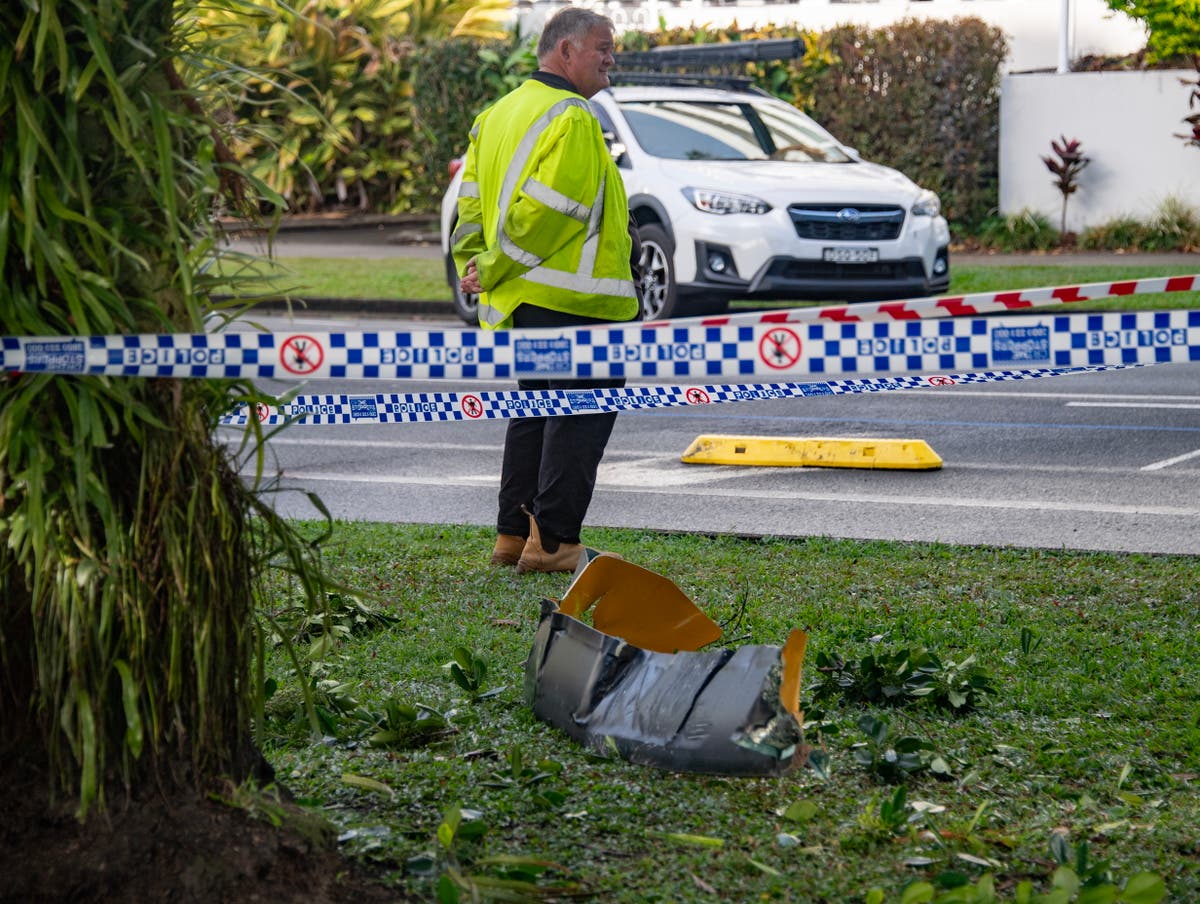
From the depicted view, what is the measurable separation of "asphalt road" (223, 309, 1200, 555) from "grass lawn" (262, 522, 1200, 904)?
1201mm

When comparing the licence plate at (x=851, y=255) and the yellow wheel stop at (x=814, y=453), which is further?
the licence plate at (x=851, y=255)

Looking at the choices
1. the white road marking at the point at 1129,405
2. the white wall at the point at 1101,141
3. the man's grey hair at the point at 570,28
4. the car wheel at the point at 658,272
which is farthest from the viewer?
the white wall at the point at 1101,141

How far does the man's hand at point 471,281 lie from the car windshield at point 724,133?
8.38 metres

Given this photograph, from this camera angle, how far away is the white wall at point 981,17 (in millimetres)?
22078

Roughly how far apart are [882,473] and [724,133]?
6971 mm

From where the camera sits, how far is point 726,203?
44.2 ft

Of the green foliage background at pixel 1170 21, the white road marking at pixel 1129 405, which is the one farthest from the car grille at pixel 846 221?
the green foliage background at pixel 1170 21

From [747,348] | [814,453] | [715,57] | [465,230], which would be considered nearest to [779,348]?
[747,348]

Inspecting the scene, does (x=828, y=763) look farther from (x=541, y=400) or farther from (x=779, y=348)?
(x=541, y=400)

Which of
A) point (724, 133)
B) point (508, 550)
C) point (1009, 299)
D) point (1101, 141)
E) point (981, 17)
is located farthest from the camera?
point (981, 17)

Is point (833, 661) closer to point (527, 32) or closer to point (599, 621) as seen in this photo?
point (599, 621)

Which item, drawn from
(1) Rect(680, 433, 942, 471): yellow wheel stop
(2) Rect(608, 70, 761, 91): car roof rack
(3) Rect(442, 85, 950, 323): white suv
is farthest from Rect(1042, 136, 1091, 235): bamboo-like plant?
(1) Rect(680, 433, 942, 471): yellow wheel stop

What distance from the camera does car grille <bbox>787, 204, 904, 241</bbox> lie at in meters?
13.5

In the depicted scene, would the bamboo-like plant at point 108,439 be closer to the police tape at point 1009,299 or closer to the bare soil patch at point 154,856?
the bare soil patch at point 154,856
